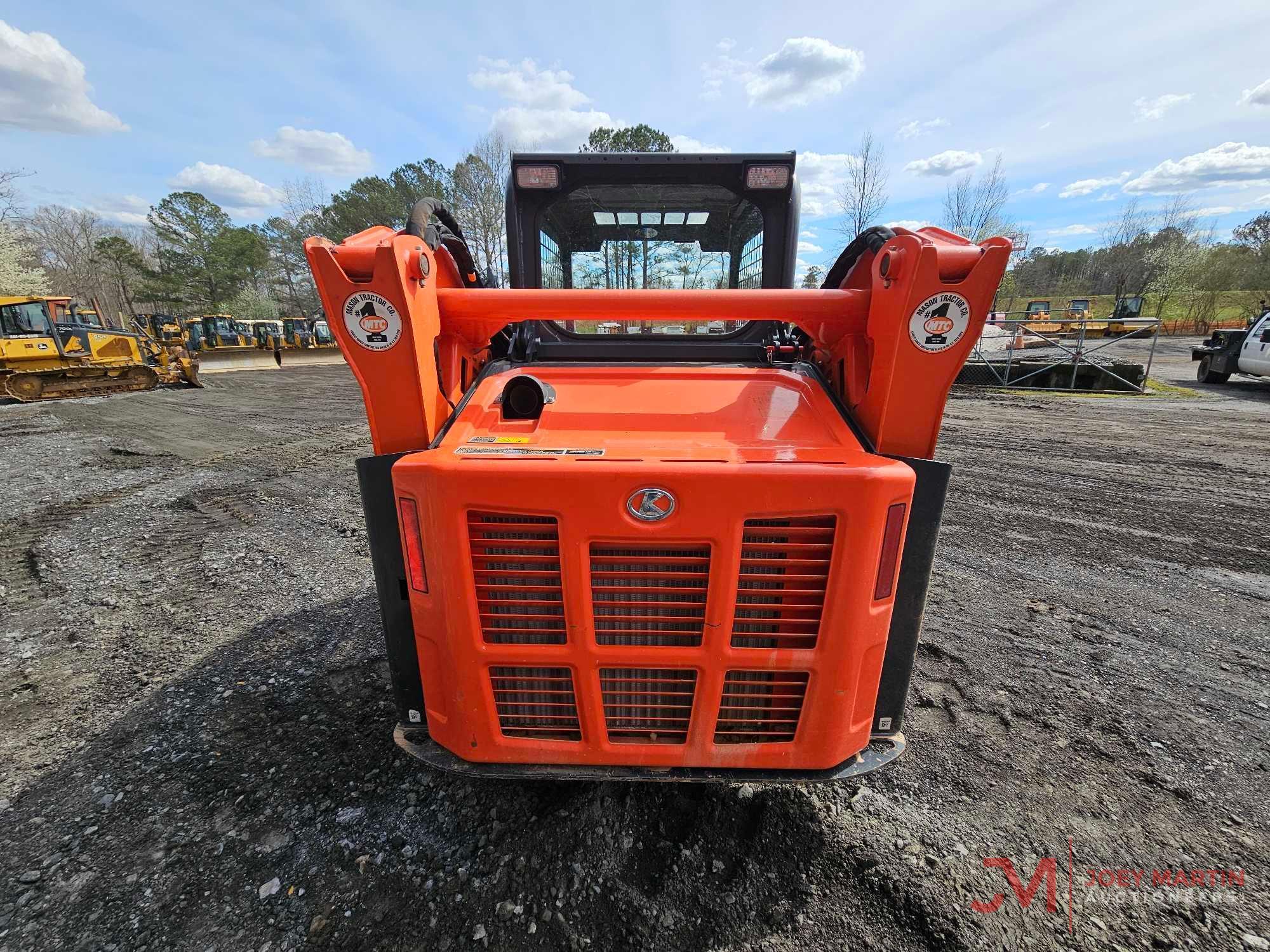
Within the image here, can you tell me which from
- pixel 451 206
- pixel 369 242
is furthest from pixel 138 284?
pixel 369 242

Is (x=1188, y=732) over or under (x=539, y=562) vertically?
under

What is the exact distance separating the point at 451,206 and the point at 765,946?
122 ft

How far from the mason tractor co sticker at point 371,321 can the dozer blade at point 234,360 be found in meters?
25.3

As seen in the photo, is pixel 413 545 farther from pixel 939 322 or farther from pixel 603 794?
pixel 939 322

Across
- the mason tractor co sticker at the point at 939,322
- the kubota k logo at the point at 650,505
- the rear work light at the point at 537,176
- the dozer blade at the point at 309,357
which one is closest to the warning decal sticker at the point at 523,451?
the kubota k logo at the point at 650,505

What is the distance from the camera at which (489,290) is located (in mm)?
2041

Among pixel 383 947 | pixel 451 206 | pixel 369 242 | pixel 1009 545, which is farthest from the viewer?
pixel 451 206

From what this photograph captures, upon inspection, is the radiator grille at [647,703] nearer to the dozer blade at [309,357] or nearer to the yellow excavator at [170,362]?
the yellow excavator at [170,362]

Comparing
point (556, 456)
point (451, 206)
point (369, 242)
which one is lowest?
point (556, 456)

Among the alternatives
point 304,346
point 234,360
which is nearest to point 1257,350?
point 234,360

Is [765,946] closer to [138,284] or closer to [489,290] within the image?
[489,290]

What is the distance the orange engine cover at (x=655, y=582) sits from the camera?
64.6 inches

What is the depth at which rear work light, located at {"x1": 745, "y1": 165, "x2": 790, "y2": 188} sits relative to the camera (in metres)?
2.79

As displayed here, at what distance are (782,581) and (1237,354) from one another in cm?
2010
